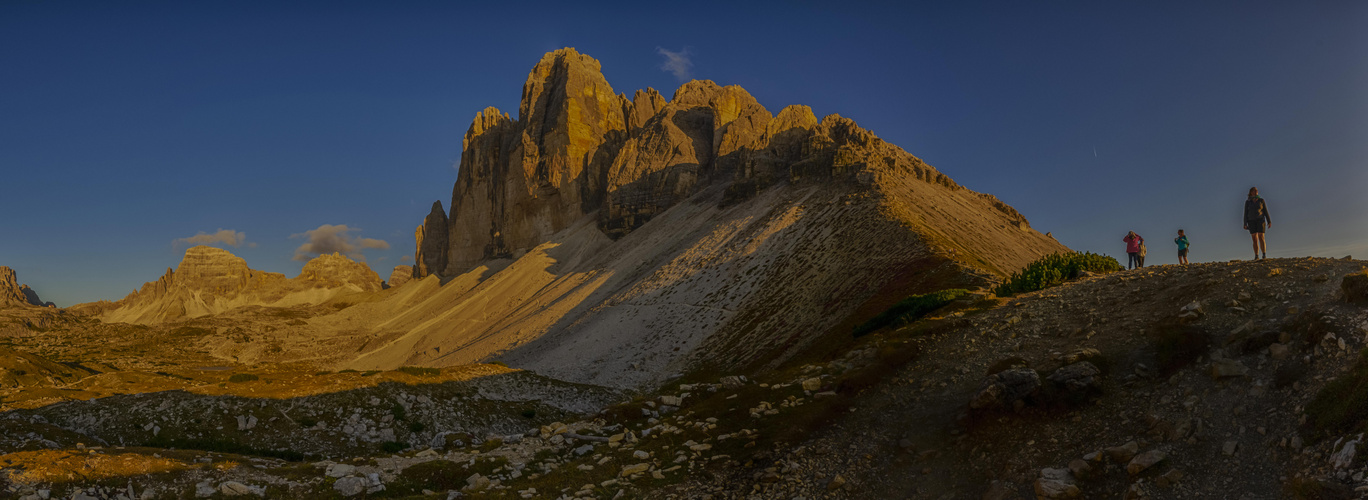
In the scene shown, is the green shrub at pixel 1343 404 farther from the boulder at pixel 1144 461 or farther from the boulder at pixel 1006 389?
the boulder at pixel 1006 389

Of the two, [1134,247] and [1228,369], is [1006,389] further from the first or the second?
[1134,247]

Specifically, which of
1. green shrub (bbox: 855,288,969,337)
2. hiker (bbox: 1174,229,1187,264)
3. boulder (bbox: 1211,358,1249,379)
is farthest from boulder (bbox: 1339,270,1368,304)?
hiker (bbox: 1174,229,1187,264)

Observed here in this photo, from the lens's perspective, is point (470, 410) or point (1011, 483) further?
point (470, 410)

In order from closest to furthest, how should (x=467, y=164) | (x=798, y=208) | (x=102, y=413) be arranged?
(x=102, y=413), (x=798, y=208), (x=467, y=164)

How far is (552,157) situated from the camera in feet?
464

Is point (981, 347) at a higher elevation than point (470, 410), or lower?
higher

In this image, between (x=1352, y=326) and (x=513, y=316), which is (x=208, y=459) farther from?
(x=513, y=316)

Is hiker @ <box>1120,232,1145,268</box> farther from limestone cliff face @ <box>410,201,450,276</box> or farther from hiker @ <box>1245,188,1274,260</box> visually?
limestone cliff face @ <box>410,201,450,276</box>

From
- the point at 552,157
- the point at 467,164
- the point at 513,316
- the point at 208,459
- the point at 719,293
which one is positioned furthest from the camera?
the point at 467,164

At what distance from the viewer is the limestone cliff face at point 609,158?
80.4 metres

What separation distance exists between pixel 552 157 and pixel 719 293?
3888 inches

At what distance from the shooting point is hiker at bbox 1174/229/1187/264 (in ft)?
76.8

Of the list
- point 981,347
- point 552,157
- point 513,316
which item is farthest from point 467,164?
point 981,347

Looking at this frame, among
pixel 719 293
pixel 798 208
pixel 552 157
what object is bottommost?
pixel 719 293
